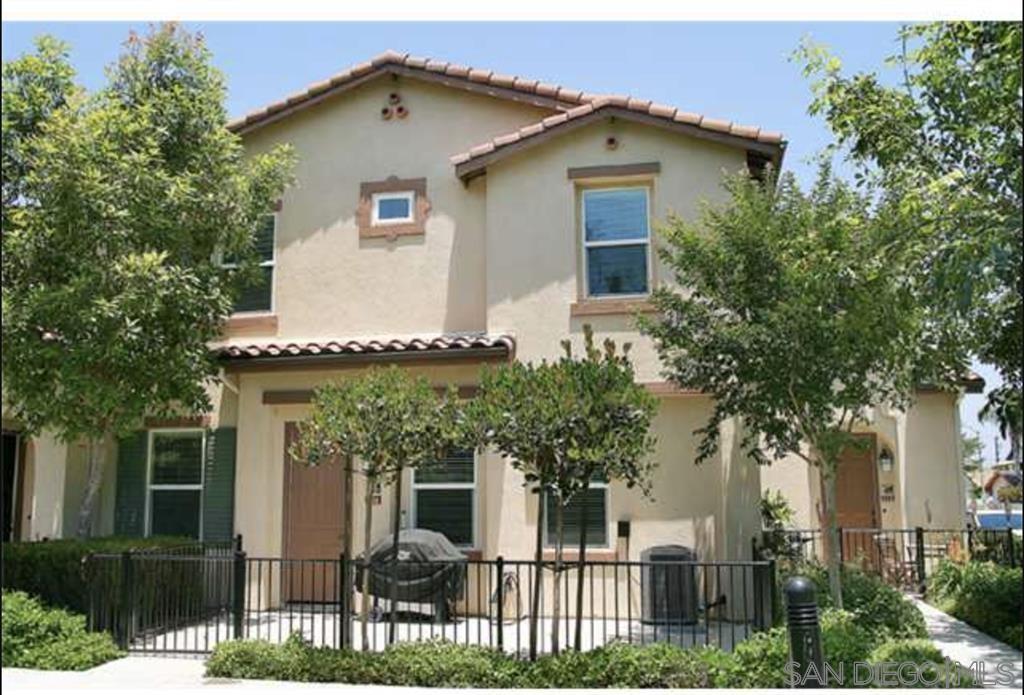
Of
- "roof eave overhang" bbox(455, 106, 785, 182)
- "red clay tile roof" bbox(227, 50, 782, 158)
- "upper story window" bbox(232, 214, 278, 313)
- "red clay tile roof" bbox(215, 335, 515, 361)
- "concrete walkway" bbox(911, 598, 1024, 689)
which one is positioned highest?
"red clay tile roof" bbox(227, 50, 782, 158)

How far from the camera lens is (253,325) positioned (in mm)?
14125

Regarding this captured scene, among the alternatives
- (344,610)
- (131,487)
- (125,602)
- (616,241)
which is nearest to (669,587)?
(344,610)

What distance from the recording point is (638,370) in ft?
40.1

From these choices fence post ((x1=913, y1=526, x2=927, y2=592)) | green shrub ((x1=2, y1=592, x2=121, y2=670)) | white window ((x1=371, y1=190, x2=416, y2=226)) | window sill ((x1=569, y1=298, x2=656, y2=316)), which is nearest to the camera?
green shrub ((x1=2, y1=592, x2=121, y2=670))

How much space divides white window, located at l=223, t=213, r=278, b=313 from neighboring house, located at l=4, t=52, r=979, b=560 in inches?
1.0

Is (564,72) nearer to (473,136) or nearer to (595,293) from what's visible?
(473,136)

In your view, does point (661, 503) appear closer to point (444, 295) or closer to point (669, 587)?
point (669, 587)

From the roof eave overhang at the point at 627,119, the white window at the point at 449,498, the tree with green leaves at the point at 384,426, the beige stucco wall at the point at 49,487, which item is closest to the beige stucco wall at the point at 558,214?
the roof eave overhang at the point at 627,119

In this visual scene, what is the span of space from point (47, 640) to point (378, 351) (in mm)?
4988

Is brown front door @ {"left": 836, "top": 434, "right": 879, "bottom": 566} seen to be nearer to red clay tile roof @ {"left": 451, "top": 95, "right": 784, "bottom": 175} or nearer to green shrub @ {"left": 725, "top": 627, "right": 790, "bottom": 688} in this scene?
red clay tile roof @ {"left": 451, "top": 95, "right": 784, "bottom": 175}

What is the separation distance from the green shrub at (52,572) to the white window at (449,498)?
12.5 ft

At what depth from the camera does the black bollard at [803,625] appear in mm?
6676

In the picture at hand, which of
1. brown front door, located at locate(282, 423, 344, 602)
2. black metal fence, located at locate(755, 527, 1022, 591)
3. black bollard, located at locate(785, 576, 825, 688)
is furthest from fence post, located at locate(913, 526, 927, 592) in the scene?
brown front door, located at locate(282, 423, 344, 602)

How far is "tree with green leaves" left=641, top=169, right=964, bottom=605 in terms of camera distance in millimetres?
9219
